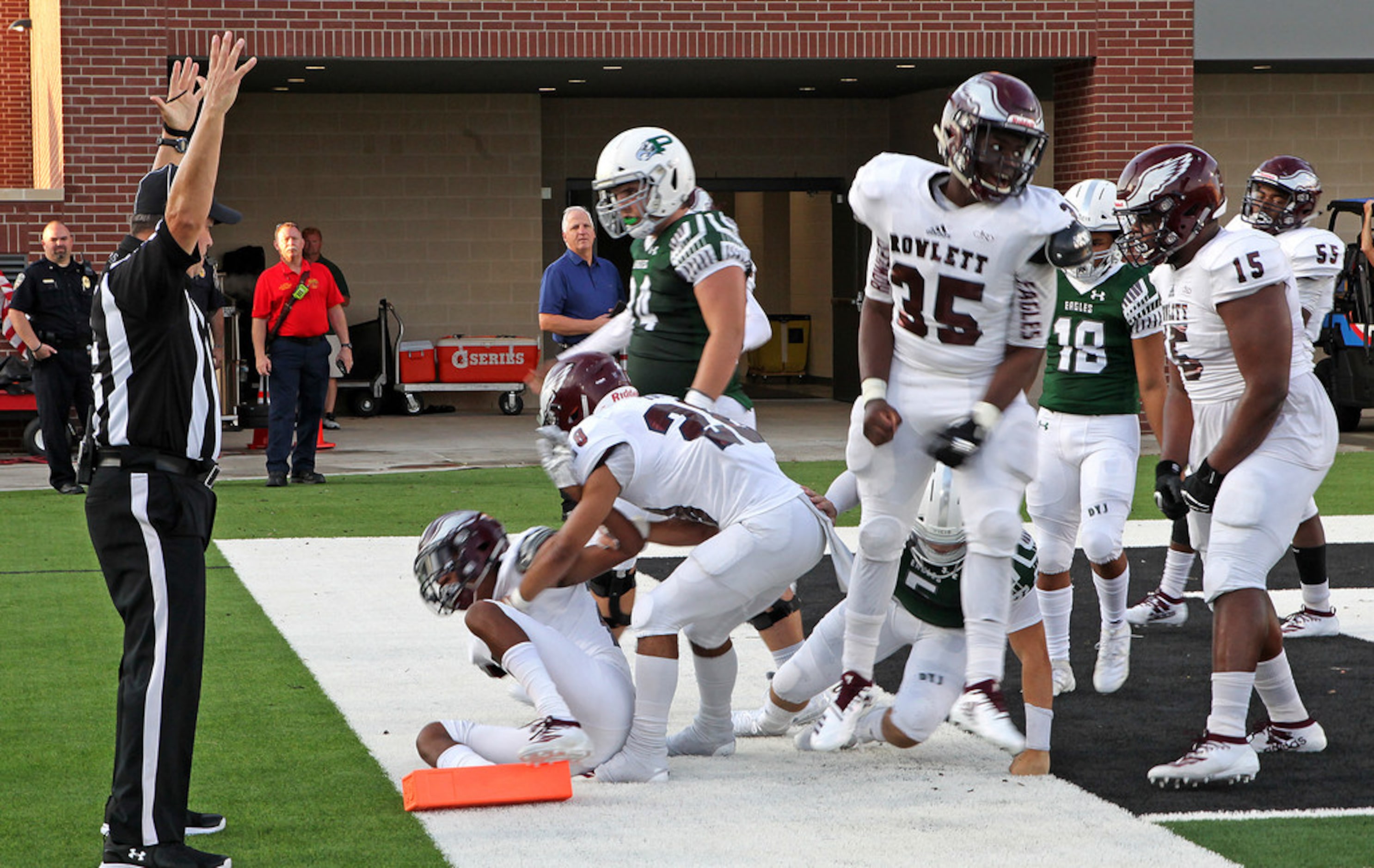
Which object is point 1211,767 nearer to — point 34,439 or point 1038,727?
point 1038,727

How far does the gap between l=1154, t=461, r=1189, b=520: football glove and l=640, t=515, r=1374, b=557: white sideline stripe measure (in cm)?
465

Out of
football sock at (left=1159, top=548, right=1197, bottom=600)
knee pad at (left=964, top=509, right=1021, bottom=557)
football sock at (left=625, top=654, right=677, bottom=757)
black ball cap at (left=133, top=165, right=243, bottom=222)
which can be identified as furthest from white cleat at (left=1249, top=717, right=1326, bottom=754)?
black ball cap at (left=133, top=165, right=243, bottom=222)

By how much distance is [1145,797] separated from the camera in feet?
16.4

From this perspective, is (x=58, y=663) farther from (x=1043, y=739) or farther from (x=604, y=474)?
(x=1043, y=739)

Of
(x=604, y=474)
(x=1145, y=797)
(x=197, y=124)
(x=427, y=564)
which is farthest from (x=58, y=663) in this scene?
(x=1145, y=797)

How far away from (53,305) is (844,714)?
32.1ft

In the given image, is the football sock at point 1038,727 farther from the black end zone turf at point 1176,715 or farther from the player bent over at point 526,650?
the player bent over at point 526,650

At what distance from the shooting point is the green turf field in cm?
451

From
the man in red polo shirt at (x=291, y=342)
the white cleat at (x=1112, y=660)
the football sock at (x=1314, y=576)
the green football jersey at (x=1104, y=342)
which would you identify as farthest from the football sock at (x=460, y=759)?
the man in red polo shirt at (x=291, y=342)

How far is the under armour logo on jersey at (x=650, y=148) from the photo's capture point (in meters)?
5.95

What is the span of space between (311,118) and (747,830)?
18622 mm

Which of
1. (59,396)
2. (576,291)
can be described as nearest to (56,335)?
(59,396)

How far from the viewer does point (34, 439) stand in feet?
50.7

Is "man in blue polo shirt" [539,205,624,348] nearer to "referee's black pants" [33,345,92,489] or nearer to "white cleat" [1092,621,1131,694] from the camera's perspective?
"referee's black pants" [33,345,92,489]
